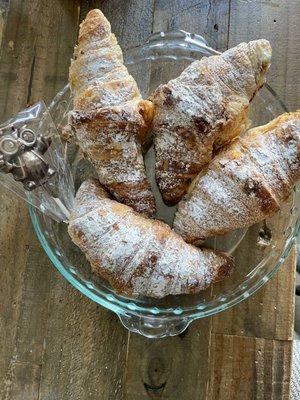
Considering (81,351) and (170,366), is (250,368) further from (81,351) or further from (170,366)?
(81,351)

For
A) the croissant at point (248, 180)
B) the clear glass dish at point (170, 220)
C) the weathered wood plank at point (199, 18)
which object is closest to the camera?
the croissant at point (248, 180)

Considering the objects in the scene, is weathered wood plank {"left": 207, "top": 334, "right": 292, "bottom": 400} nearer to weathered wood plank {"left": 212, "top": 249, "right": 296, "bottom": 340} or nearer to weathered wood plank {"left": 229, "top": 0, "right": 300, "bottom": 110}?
weathered wood plank {"left": 212, "top": 249, "right": 296, "bottom": 340}

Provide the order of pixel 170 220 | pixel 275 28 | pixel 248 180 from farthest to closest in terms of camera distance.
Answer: pixel 275 28, pixel 170 220, pixel 248 180

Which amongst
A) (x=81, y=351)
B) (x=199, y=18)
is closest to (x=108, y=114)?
(x=199, y=18)

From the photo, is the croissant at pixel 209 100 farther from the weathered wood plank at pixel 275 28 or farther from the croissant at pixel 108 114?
the weathered wood plank at pixel 275 28

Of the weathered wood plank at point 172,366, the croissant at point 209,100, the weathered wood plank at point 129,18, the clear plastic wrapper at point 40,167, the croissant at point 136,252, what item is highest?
the weathered wood plank at point 129,18

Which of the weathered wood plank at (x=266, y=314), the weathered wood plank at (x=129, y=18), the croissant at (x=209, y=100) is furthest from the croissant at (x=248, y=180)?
the weathered wood plank at (x=129, y=18)

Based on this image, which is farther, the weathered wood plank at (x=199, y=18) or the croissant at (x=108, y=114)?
the weathered wood plank at (x=199, y=18)
